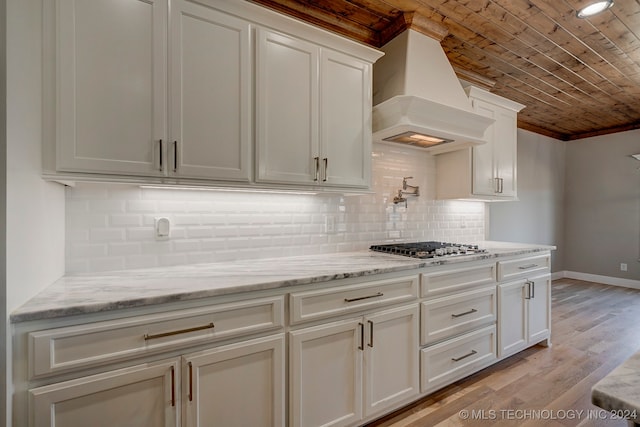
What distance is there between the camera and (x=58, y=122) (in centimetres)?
127

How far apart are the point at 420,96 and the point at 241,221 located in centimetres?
153

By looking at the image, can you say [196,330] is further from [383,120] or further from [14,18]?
[383,120]

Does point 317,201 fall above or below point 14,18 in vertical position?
below

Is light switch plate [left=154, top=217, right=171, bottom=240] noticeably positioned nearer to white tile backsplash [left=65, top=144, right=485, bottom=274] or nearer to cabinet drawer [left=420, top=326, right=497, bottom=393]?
white tile backsplash [left=65, top=144, right=485, bottom=274]

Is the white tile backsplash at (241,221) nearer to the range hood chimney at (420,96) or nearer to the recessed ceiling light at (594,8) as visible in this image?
the range hood chimney at (420,96)

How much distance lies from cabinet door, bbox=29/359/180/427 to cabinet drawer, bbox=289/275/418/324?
0.58 meters

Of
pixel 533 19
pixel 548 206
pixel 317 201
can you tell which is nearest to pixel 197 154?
pixel 317 201

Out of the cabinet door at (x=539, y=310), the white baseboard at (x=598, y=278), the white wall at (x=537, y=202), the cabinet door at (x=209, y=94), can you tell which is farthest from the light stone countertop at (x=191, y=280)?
the white baseboard at (x=598, y=278)

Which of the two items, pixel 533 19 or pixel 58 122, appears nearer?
pixel 58 122

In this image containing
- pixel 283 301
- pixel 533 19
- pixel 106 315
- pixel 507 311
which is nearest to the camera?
pixel 106 315

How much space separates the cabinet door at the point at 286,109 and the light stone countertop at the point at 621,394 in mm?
1527

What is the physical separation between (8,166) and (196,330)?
85 cm

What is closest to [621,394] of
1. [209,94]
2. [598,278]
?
[209,94]

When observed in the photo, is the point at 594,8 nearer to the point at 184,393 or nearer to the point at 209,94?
the point at 209,94
